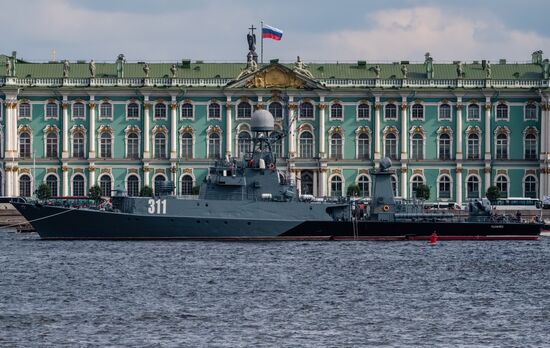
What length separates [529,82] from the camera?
16300cm

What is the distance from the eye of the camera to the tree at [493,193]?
15688cm

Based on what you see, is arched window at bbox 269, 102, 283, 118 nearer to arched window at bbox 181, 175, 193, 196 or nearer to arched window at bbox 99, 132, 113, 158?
arched window at bbox 181, 175, 193, 196

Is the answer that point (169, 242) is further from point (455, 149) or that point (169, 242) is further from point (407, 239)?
point (455, 149)

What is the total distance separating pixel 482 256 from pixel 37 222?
1223 inches

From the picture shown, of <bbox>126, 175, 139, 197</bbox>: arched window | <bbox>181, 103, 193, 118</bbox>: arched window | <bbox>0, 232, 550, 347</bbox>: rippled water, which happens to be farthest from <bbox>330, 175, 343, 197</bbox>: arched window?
<bbox>0, 232, 550, 347</bbox>: rippled water

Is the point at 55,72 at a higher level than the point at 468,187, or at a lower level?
higher

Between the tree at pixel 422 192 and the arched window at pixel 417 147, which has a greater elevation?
the arched window at pixel 417 147

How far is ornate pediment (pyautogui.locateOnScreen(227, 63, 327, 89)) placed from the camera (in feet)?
534

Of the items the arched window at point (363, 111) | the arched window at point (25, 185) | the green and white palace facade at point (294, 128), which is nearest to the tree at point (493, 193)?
the green and white palace facade at point (294, 128)

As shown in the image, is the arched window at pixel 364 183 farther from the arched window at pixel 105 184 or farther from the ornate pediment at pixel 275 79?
the arched window at pixel 105 184

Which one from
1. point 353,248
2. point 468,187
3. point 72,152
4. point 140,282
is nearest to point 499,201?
point 468,187

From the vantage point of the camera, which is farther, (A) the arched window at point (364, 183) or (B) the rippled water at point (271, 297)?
(A) the arched window at point (364, 183)

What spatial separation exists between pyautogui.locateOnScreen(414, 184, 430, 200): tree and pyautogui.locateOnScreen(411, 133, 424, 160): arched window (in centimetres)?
407

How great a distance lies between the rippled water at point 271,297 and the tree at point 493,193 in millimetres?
52006
